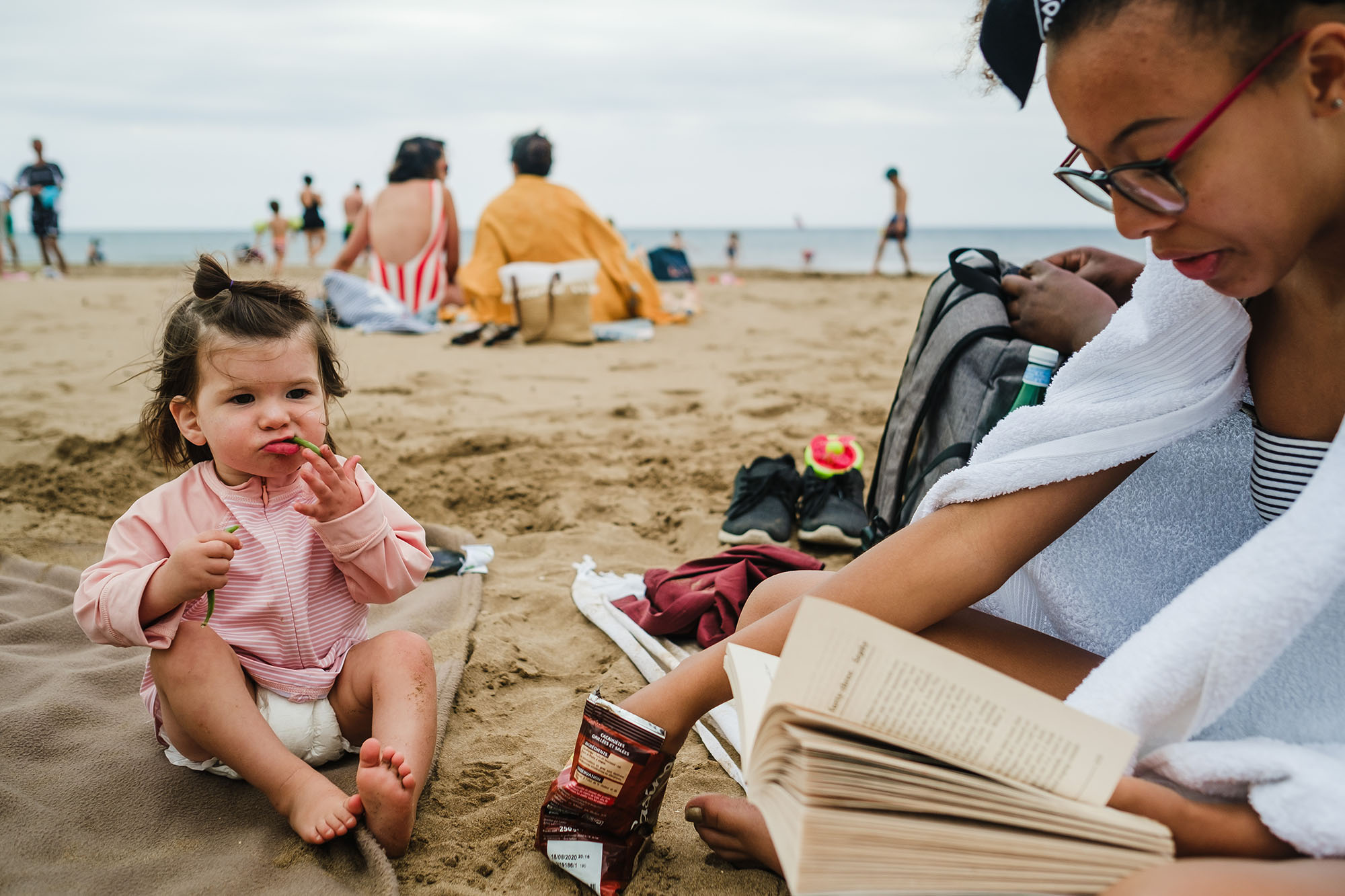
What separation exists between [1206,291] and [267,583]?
157 cm

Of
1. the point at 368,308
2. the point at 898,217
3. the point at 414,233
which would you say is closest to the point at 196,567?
the point at 368,308

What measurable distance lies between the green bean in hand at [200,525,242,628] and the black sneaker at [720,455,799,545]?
1565 millimetres

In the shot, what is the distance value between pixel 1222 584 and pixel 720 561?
1.40 m

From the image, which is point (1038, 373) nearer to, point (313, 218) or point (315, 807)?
point (315, 807)

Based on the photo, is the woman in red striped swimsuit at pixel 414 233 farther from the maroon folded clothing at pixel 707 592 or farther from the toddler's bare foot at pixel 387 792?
the toddler's bare foot at pixel 387 792

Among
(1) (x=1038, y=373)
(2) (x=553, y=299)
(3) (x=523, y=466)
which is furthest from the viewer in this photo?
(2) (x=553, y=299)

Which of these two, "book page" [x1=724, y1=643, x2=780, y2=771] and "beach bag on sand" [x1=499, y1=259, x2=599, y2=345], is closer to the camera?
"book page" [x1=724, y1=643, x2=780, y2=771]

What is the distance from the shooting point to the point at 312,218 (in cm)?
1434

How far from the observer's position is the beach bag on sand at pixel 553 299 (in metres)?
6.06

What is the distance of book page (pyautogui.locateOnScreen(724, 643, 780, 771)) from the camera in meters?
0.99

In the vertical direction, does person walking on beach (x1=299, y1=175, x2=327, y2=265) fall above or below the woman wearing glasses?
above

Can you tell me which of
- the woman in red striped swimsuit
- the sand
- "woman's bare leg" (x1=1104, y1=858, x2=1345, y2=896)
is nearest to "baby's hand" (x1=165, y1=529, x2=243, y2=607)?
the sand

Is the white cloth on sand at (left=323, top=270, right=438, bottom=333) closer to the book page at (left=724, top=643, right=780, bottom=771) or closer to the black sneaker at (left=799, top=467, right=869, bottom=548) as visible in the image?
the black sneaker at (left=799, top=467, right=869, bottom=548)

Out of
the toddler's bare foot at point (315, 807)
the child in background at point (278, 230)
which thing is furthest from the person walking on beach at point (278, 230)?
the toddler's bare foot at point (315, 807)
